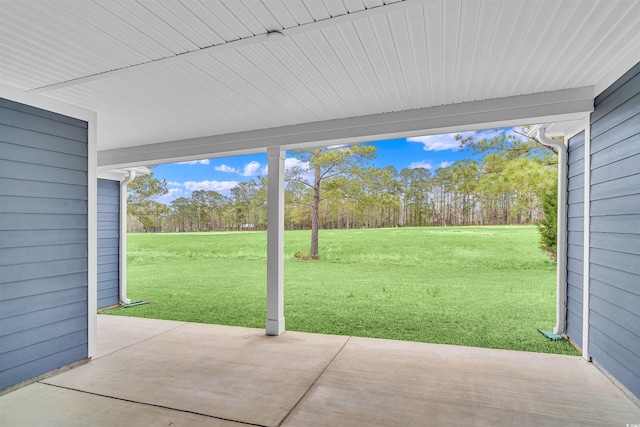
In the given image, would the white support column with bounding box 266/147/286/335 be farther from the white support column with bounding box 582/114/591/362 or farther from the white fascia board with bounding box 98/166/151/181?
the white support column with bounding box 582/114/591/362

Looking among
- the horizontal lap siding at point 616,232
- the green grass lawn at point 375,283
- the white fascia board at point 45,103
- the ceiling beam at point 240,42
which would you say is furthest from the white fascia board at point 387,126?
the green grass lawn at point 375,283

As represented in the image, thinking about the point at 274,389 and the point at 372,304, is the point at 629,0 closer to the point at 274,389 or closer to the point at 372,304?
the point at 274,389

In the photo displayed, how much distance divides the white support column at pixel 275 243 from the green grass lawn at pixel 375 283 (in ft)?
2.00

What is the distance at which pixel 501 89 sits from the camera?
9.52ft

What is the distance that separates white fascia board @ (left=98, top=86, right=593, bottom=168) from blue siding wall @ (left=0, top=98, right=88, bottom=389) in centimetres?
141

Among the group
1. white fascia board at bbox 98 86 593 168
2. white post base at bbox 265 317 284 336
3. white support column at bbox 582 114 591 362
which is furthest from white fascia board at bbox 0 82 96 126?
white support column at bbox 582 114 591 362

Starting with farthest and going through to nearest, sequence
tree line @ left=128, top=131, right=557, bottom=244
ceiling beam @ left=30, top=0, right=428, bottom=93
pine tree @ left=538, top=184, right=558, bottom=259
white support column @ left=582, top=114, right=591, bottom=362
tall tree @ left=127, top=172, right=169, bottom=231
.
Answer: tall tree @ left=127, top=172, right=169, bottom=231 < tree line @ left=128, top=131, right=557, bottom=244 < pine tree @ left=538, top=184, right=558, bottom=259 < white support column @ left=582, top=114, right=591, bottom=362 < ceiling beam @ left=30, top=0, right=428, bottom=93

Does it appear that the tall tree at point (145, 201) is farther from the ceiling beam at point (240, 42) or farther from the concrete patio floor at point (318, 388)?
the ceiling beam at point (240, 42)

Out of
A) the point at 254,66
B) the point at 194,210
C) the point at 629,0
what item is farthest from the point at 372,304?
the point at 194,210

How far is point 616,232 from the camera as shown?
8.66 ft

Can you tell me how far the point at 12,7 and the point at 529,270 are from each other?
918cm

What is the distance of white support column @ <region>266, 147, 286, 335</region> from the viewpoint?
411 centimetres

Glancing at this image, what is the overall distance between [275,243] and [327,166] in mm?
6410

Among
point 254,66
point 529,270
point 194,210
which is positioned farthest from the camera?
point 194,210
